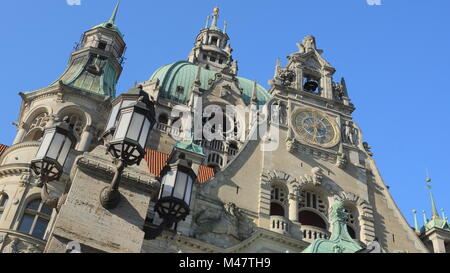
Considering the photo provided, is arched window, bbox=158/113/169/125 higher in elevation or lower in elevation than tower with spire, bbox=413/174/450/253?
higher

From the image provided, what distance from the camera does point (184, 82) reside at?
4297 cm

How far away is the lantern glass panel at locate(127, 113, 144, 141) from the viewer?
8438 millimetres

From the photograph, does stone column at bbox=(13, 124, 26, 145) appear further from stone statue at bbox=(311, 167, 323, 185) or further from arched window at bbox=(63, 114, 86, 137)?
stone statue at bbox=(311, 167, 323, 185)

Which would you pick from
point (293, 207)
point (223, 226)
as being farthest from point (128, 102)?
point (293, 207)

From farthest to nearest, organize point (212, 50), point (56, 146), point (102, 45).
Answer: point (212, 50), point (102, 45), point (56, 146)

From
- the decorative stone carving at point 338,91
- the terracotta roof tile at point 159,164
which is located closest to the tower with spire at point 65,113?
the terracotta roof tile at point 159,164

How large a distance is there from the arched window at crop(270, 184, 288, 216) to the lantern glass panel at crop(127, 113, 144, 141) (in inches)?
591

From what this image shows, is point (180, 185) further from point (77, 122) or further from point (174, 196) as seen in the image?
point (77, 122)

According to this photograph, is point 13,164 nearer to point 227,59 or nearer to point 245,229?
point 245,229

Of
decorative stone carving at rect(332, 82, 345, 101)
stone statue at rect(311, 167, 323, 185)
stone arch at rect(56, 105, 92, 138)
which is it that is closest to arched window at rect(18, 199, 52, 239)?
stone arch at rect(56, 105, 92, 138)

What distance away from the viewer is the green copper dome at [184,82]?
4119cm

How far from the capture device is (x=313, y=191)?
80.3 ft

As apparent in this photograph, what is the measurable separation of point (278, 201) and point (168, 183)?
14.9 meters
